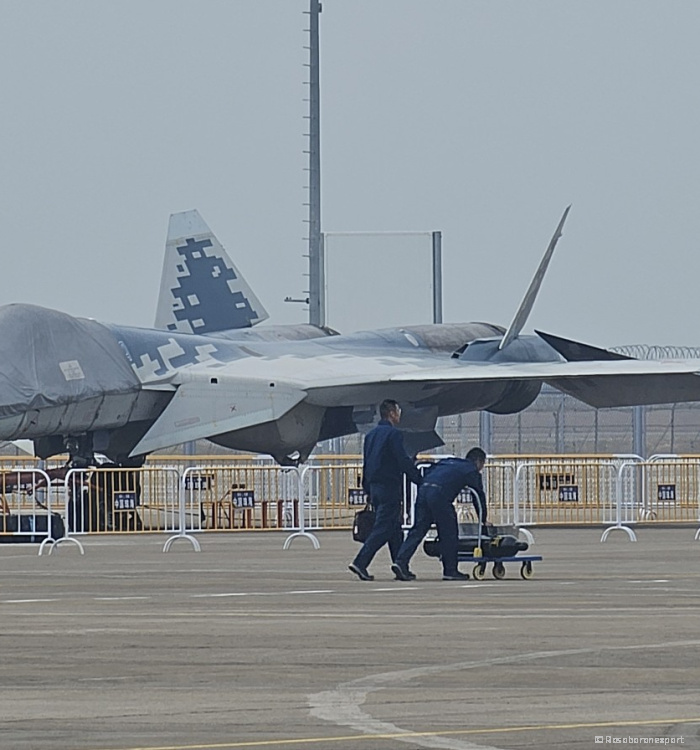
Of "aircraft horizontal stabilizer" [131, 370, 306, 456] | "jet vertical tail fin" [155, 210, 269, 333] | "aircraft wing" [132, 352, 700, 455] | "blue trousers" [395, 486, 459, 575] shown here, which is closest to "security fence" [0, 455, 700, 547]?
"aircraft horizontal stabilizer" [131, 370, 306, 456]

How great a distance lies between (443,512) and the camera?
45.1ft

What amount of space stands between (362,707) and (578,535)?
15484mm

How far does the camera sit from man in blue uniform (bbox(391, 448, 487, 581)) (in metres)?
13.8

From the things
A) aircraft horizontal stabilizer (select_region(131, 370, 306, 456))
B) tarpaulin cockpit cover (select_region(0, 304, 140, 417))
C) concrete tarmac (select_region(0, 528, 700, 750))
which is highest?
tarpaulin cockpit cover (select_region(0, 304, 140, 417))

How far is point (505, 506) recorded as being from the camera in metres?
25.9

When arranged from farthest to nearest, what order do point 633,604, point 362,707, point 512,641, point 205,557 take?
point 205,557
point 633,604
point 512,641
point 362,707

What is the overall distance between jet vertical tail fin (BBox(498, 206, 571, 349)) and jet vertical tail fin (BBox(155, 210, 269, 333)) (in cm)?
648

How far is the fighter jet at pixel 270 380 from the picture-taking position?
2434 cm

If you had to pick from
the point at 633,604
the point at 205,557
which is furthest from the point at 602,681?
the point at 205,557

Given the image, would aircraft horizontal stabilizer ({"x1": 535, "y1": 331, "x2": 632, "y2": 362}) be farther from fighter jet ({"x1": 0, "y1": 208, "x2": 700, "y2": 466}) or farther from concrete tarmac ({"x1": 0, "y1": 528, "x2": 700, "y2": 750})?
concrete tarmac ({"x1": 0, "y1": 528, "x2": 700, "y2": 750})

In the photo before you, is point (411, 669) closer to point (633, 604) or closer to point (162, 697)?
point (162, 697)

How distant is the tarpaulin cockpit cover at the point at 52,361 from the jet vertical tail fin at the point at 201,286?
727cm

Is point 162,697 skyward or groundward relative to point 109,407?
groundward

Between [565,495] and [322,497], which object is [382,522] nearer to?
[565,495]
